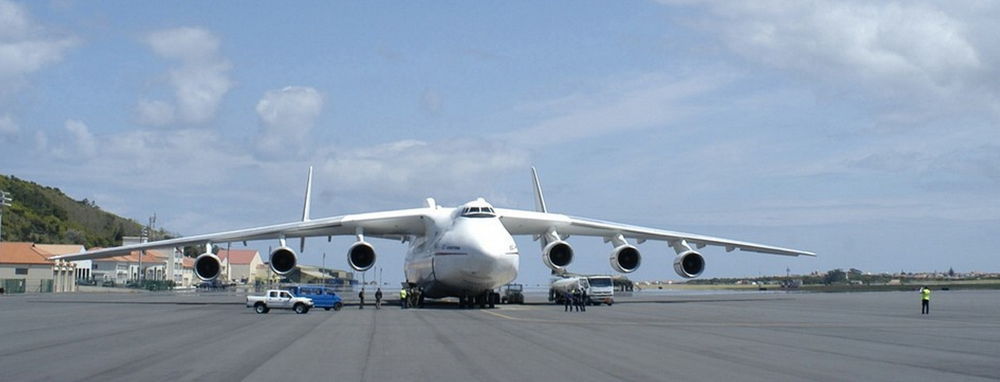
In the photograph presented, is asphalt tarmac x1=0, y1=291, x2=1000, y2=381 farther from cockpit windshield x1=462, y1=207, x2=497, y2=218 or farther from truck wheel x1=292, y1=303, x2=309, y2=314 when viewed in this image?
cockpit windshield x1=462, y1=207, x2=497, y2=218

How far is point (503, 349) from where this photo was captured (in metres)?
17.1

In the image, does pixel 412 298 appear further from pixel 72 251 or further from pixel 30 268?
pixel 72 251

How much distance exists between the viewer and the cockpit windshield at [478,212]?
117 ft

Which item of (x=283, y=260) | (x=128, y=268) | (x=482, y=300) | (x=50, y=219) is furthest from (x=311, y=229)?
(x=50, y=219)

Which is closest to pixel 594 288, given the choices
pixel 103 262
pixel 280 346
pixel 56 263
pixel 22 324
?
pixel 22 324

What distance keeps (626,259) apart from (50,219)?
4102 inches

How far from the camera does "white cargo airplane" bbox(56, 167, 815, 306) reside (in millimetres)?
34406

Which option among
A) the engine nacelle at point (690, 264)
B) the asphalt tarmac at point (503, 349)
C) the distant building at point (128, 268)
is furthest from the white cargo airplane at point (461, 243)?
the distant building at point (128, 268)

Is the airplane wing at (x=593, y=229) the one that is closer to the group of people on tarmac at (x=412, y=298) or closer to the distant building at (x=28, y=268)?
the group of people on tarmac at (x=412, y=298)

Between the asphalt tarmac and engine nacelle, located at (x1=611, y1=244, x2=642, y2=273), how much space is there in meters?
11.5

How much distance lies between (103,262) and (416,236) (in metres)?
82.1

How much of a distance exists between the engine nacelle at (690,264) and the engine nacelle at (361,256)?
12.3m

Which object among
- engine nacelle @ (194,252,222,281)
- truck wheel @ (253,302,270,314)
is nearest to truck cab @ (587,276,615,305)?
truck wheel @ (253,302,270,314)

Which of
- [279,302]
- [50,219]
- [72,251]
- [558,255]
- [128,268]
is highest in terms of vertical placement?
[50,219]
